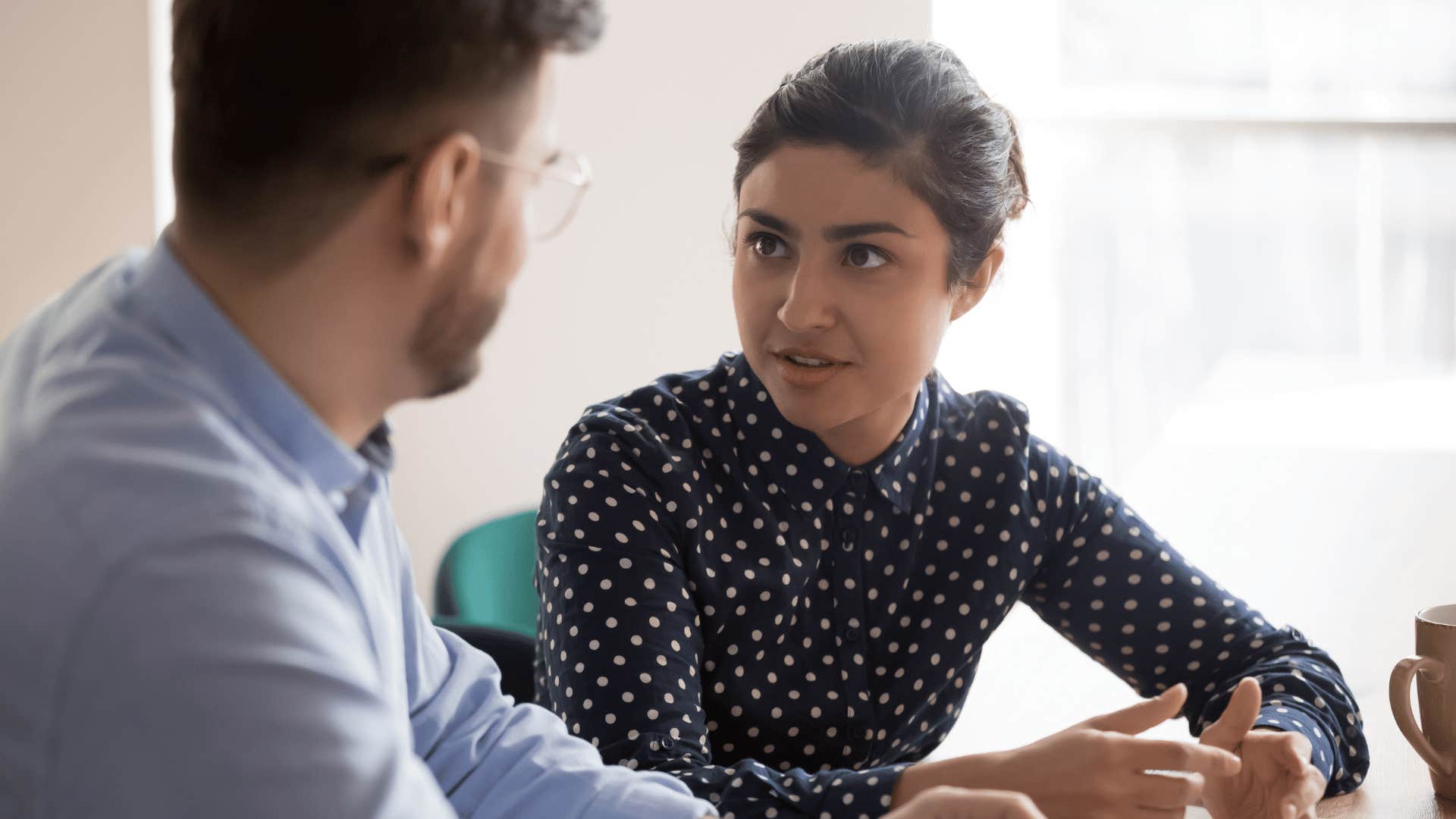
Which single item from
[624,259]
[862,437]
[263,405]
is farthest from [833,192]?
[624,259]

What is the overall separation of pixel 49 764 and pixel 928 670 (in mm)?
1065

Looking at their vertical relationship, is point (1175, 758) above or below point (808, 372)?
below

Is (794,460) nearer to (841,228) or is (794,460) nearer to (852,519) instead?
(852,519)

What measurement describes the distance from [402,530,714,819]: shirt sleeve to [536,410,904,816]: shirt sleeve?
0.10 metres

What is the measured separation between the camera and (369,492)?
3.01 feet

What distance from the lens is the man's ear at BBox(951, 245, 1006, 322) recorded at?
1599 mm

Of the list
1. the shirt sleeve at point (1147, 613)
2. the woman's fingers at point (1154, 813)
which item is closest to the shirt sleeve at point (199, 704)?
the woman's fingers at point (1154, 813)

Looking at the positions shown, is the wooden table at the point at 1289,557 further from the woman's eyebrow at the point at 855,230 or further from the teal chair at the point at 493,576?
the woman's eyebrow at the point at 855,230

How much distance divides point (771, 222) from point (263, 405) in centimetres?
81

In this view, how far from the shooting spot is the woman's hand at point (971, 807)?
0.92m

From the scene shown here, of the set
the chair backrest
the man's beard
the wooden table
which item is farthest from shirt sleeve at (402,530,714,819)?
the wooden table

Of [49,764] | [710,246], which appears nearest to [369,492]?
[49,764]

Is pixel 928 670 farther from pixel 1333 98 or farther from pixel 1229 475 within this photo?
pixel 1333 98

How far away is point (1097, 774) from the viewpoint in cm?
109
